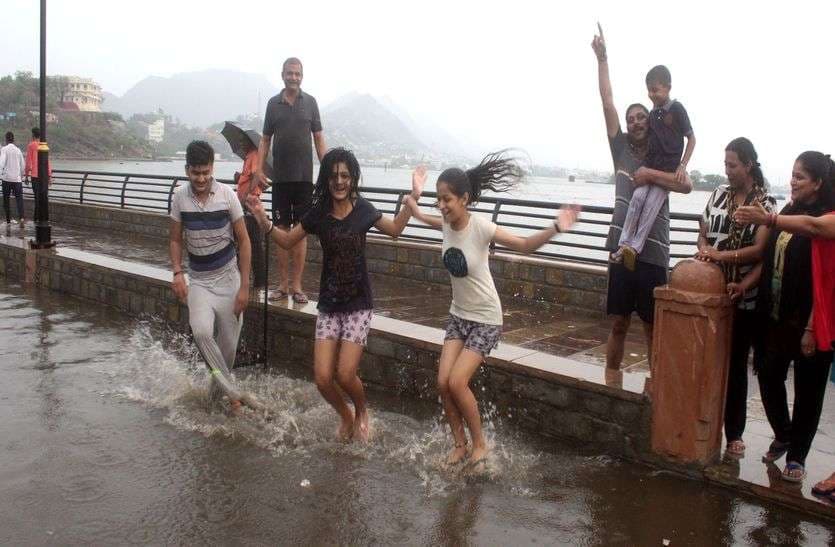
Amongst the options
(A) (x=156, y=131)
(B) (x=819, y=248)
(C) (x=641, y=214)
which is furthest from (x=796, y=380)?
(A) (x=156, y=131)

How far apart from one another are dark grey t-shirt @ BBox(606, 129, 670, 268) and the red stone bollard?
62 cm

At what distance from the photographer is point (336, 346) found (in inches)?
188

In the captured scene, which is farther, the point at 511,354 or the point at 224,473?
the point at 511,354

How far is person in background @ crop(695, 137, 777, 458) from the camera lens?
13.9ft

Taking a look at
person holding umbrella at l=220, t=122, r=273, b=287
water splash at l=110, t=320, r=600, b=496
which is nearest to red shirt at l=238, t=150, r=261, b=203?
person holding umbrella at l=220, t=122, r=273, b=287

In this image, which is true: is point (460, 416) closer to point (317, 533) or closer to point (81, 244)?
point (317, 533)

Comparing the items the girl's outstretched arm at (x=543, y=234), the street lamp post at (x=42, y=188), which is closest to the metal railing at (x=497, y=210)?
the girl's outstretched arm at (x=543, y=234)

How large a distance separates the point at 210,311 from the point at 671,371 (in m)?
3.12

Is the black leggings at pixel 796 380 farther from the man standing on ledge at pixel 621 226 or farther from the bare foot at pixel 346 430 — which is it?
the bare foot at pixel 346 430

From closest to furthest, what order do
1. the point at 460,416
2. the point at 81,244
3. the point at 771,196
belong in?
1. the point at 771,196
2. the point at 460,416
3. the point at 81,244

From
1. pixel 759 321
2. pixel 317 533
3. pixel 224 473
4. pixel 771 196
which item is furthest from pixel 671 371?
pixel 224 473

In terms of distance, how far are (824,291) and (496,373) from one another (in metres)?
2.33

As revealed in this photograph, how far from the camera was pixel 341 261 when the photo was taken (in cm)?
469

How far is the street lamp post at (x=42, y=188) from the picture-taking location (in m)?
Answer: 11.4
